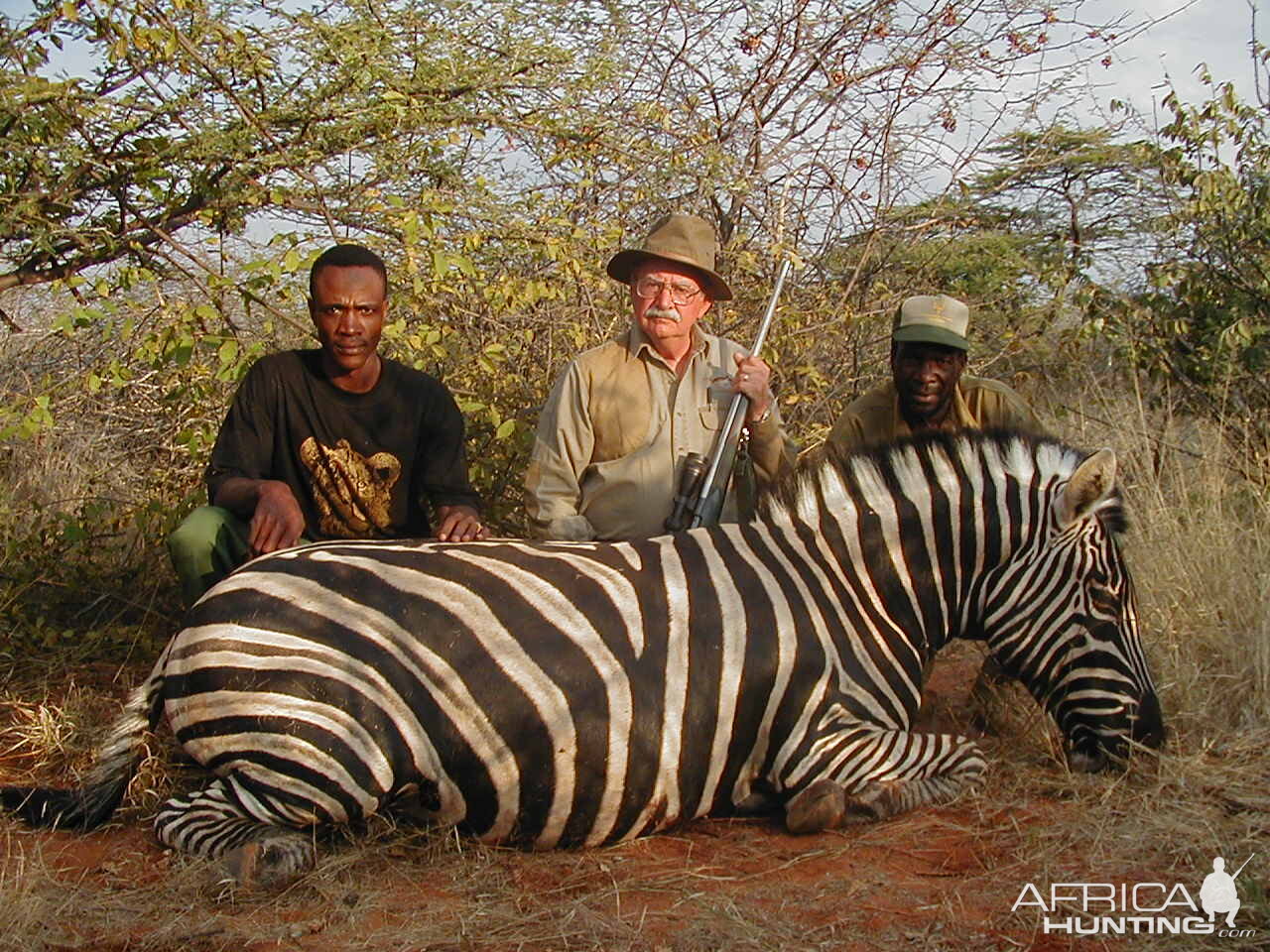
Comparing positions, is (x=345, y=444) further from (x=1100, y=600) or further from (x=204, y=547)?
(x=1100, y=600)

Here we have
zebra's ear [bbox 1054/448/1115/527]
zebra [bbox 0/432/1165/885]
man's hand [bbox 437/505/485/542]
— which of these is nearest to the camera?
zebra [bbox 0/432/1165/885]

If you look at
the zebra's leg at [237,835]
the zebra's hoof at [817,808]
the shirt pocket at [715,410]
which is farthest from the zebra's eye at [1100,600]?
the zebra's leg at [237,835]

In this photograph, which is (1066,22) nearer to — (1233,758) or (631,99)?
(631,99)

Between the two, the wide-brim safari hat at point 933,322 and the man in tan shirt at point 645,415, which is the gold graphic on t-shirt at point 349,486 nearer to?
the man in tan shirt at point 645,415

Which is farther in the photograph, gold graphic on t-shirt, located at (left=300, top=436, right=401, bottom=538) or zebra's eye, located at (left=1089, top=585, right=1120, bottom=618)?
gold graphic on t-shirt, located at (left=300, top=436, right=401, bottom=538)

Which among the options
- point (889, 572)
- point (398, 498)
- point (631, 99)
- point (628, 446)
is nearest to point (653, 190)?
point (631, 99)

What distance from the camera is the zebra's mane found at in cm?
366

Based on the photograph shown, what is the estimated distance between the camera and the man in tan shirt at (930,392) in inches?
180

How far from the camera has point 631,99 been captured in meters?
6.32

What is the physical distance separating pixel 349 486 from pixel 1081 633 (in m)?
2.38

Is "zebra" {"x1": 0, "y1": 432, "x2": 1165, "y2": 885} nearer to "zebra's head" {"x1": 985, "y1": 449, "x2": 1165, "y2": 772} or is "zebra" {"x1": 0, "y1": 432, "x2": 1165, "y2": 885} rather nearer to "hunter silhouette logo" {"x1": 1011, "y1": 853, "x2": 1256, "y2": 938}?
"zebra's head" {"x1": 985, "y1": 449, "x2": 1165, "y2": 772}

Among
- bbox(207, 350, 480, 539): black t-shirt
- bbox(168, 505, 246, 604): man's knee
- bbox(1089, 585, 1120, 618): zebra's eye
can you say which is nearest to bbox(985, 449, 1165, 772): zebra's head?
bbox(1089, 585, 1120, 618): zebra's eye

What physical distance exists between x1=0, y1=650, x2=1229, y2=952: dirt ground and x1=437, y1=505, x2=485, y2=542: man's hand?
952 millimetres

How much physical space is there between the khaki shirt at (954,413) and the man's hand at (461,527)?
1.52 metres
